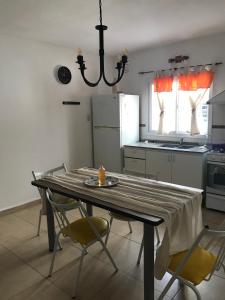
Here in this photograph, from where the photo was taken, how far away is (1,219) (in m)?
3.38

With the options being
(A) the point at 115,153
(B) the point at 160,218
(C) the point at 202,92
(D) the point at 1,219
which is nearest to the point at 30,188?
(D) the point at 1,219

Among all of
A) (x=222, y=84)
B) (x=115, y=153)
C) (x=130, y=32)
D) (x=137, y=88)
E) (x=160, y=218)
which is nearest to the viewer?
(x=160, y=218)

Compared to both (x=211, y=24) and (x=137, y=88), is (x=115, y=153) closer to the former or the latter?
(x=137, y=88)

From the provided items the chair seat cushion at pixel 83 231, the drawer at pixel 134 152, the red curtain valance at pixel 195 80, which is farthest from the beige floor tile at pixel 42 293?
the red curtain valance at pixel 195 80

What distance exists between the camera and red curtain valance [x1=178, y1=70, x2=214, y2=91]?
3672 millimetres

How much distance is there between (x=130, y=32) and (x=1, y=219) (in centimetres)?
312

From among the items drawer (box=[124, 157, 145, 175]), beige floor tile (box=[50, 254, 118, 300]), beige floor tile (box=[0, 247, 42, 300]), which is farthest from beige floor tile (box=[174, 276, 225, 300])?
drawer (box=[124, 157, 145, 175])

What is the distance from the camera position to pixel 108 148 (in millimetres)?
4340

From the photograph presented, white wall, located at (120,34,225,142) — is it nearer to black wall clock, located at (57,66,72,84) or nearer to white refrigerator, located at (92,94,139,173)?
white refrigerator, located at (92,94,139,173)

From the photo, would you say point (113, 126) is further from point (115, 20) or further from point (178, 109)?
point (115, 20)

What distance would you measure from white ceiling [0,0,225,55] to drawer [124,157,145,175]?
187cm

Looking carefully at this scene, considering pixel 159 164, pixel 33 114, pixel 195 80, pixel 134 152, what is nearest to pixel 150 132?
pixel 134 152

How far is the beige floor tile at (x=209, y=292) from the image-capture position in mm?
1893

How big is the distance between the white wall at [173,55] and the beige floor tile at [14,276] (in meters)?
3.03
